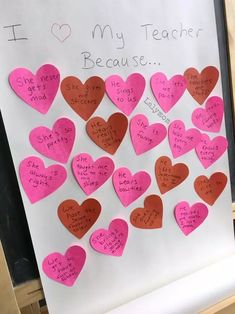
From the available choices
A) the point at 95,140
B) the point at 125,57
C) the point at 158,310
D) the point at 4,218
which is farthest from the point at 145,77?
the point at 158,310

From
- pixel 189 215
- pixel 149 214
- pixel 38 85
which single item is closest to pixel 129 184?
pixel 149 214

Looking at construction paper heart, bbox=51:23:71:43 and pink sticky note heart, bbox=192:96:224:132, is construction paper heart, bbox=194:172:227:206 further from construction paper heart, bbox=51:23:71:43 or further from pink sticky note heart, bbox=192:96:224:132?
construction paper heart, bbox=51:23:71:43

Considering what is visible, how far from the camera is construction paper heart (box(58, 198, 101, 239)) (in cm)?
77

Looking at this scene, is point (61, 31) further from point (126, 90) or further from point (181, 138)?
point (181, 138)

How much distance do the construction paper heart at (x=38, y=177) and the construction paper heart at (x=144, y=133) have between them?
189 millimetres

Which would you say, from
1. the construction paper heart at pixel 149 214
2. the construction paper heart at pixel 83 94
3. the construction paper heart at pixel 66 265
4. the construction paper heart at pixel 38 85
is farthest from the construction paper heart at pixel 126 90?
the construction paper heart at pixel 66 265

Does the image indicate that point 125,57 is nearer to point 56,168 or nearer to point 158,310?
point 56,168

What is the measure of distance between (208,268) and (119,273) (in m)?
0.27

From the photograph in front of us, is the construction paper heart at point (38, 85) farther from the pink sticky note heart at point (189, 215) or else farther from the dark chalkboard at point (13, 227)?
the pink sticky note heart at point (189, 215)

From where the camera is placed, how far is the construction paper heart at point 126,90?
2.58 ft

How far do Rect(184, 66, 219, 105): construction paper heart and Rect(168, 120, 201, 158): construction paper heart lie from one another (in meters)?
0.08

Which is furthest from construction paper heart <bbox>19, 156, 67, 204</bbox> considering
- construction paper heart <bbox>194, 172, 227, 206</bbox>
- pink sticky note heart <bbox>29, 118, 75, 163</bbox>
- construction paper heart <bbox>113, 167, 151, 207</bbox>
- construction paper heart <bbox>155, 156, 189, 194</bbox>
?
construction paper heart <bbox>194, 172, 227, 206</bbox>

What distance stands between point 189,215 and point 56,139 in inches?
16.2

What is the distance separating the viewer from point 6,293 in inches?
29.0
